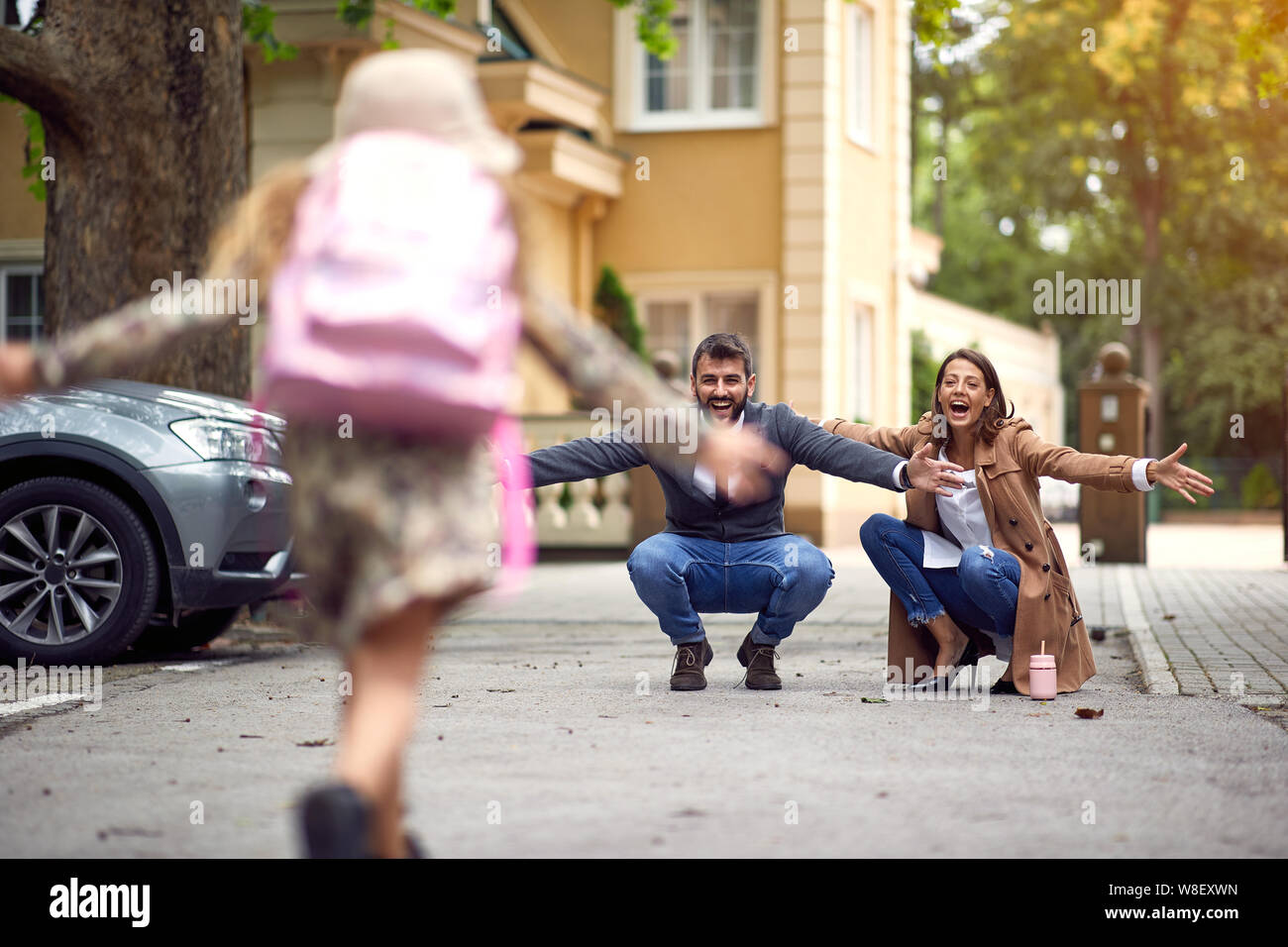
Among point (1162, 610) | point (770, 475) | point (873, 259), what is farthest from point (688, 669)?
point (873, 259)

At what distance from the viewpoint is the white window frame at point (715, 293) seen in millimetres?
20656

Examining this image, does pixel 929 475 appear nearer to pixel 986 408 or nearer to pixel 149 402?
pixel 986 408

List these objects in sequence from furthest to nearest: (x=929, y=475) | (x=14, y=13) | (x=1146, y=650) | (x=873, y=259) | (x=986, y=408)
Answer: (x=873, y=259) → (x=14, y=13) → (x=1146, y=650) → (x=986, y=408) → (x=929, y=475)

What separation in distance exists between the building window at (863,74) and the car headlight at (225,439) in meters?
15.1

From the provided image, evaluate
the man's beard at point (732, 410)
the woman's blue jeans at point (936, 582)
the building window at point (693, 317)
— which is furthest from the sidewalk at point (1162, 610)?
the building window at point (693, 317)

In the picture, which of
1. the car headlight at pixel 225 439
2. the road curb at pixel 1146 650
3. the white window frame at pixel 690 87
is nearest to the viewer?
the road curb at pixel 1146 650

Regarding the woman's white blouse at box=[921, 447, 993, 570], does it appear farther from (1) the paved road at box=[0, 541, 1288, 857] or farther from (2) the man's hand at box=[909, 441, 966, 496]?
(2) the man's hand at box=[909, 441, 966, 496]

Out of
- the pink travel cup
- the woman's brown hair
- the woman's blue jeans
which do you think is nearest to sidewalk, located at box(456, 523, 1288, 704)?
the pink travel cup

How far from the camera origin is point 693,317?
20891mm

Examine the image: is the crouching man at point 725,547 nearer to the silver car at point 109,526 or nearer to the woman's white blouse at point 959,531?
the woman's white blouse at point 959,531

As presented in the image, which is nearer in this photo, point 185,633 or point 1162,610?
point 185,633

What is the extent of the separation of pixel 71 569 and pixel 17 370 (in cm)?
451

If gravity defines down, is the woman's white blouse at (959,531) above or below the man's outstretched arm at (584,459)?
below

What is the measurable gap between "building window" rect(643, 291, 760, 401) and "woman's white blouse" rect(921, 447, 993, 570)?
1365 centimetres
